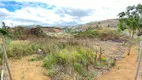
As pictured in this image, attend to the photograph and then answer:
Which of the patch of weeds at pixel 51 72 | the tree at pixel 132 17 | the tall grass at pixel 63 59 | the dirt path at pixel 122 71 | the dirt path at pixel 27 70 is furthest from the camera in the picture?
the tree at pixel 132 17

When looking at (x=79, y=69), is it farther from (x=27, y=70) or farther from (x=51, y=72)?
(x=27, y=70)

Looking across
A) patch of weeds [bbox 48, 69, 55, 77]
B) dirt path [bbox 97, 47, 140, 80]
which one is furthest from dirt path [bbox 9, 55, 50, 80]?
dirt path [bbox 97, 47, 140, 80]

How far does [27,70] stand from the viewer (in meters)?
11.5

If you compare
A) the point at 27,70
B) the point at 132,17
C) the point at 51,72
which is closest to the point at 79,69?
the point at 51,72

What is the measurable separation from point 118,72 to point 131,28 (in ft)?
21.9

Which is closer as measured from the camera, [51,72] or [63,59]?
[51,72]

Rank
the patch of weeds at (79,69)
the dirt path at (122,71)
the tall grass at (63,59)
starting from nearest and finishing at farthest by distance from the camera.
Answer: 1. the tall grass at (63,59)
2. the patch of weeds at (79,69)
3. the dirt path at (122,71)

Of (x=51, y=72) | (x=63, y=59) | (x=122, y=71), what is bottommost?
(x=122, y=71)

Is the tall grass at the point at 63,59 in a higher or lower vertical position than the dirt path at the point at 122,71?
higher

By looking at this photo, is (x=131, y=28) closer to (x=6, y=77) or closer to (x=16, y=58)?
(x=16, y=58)

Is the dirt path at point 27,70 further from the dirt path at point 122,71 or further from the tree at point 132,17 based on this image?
the tree at point 132,17

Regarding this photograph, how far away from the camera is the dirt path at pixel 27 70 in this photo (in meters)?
10.8

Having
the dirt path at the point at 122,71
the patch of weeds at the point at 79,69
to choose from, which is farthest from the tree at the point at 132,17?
the patch of weeds at the point at 79,69

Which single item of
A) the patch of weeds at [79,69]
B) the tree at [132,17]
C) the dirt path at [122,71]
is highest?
the tree at [132,17]
